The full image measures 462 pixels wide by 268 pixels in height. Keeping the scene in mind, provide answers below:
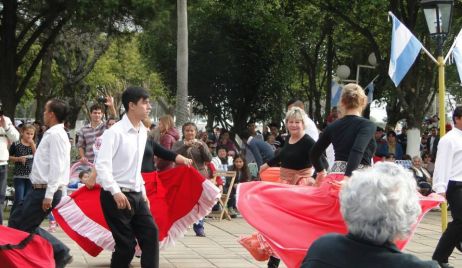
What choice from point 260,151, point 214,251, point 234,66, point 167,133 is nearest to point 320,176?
point 214,251

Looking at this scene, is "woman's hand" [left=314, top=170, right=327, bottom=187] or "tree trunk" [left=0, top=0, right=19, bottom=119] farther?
"tree trunk" [left=0, top=0, right=19, bottom=119]

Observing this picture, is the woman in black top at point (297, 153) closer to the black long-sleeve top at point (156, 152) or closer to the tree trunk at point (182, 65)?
the black long-sleeve top at point (156, 152)

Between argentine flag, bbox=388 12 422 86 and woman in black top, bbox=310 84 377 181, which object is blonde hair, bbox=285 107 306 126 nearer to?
woman in black top, bbox=310 84 377 181

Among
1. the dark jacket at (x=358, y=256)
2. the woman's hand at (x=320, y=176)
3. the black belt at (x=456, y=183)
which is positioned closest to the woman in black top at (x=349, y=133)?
the woman's hand at (x=320, y=176)

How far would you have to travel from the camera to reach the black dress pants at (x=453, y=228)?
8539 mm

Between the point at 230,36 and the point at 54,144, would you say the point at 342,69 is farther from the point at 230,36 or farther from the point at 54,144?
the point at 54,144

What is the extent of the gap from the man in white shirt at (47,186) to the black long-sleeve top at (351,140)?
2.22 meters

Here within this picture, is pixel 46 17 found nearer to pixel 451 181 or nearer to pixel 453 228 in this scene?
pixel 451 181

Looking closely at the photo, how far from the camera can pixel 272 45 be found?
3123 cm

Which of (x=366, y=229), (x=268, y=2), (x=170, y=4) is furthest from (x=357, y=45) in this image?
(x=366, y=229)

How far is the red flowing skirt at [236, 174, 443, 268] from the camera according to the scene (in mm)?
6949

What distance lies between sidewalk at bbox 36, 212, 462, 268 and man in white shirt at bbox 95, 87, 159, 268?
2.13 meters

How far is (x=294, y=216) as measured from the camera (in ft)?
23.3

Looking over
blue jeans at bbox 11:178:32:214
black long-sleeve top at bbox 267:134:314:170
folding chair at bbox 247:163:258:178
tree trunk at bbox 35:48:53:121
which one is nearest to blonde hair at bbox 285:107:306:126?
black long-sleeve top at bbox 267:134:314:170
